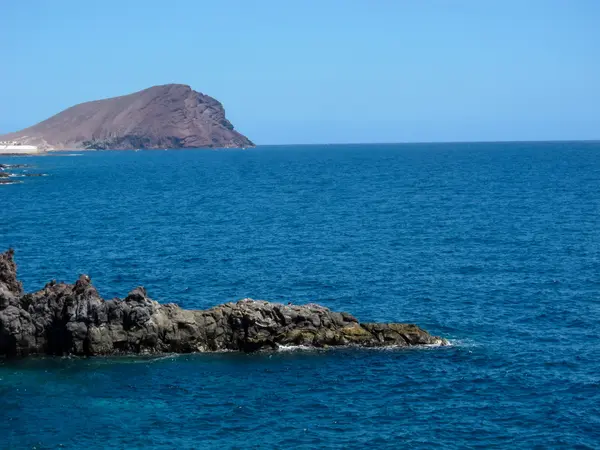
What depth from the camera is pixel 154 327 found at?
136ft

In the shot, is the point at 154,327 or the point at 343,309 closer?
the point at 154,327

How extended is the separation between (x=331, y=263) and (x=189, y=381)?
28.5 meters

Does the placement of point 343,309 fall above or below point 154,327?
below

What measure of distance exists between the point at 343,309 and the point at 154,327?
44.6 feet

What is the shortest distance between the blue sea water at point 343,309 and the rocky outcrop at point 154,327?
3.42ft

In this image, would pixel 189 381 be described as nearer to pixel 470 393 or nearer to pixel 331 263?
pixel 470 393

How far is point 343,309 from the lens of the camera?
49.8 metres

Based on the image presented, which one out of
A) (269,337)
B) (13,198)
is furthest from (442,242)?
(13,198)

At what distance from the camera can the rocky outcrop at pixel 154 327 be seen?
41.0m

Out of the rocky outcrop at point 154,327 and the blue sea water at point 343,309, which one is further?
the rocky outcrop at point 154,327

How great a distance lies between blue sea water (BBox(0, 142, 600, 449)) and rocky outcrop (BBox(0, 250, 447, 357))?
1.04 metres

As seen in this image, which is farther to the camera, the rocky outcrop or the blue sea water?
the rocky outcrop

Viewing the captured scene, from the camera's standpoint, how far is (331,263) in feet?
211

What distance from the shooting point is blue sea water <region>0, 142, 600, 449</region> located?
1267 inches
